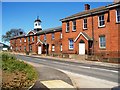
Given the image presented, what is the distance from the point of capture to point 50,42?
178ft

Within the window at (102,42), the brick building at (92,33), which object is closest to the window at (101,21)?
the brick building at (92,33)

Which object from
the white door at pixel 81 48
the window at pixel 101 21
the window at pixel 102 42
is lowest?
the white door at pixel 81 48

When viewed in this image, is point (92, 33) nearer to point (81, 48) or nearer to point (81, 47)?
point (81, 47)

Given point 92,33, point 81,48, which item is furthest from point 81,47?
point 92,33

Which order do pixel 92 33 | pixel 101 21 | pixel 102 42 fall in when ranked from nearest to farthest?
pixel 102 42 → pixel 101 21 → pixel 92 33

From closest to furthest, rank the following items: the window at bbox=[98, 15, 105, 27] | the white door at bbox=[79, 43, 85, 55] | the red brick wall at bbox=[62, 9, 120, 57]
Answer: the red brick wall at bbox=[62, 9, 120, 57]
the window at bbox=[98, 15, 105, 27]
the white door at bbox=[79, 43, 85, 55]

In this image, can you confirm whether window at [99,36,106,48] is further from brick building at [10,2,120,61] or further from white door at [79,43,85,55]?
white door at [79,43,85,55]

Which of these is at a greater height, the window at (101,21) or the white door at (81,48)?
the window at (101,21)

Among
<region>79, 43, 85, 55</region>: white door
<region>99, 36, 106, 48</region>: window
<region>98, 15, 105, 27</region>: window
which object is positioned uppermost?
<region>98, 15, 105, 27</region>: window

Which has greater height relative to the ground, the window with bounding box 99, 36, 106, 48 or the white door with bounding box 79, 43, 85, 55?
the window with bounding box 99, 36, 106, 48

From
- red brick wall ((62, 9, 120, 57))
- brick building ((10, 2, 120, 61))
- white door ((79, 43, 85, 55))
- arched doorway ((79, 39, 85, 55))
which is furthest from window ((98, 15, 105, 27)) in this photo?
white door ((79, 43, 85, 55))

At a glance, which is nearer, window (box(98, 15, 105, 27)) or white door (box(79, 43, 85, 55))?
window (box(98, 15, 105, 27))

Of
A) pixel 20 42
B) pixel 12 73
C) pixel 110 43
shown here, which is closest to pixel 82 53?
pixel 110 43

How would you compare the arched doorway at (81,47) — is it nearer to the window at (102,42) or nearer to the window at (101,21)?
the window at (102,42)
